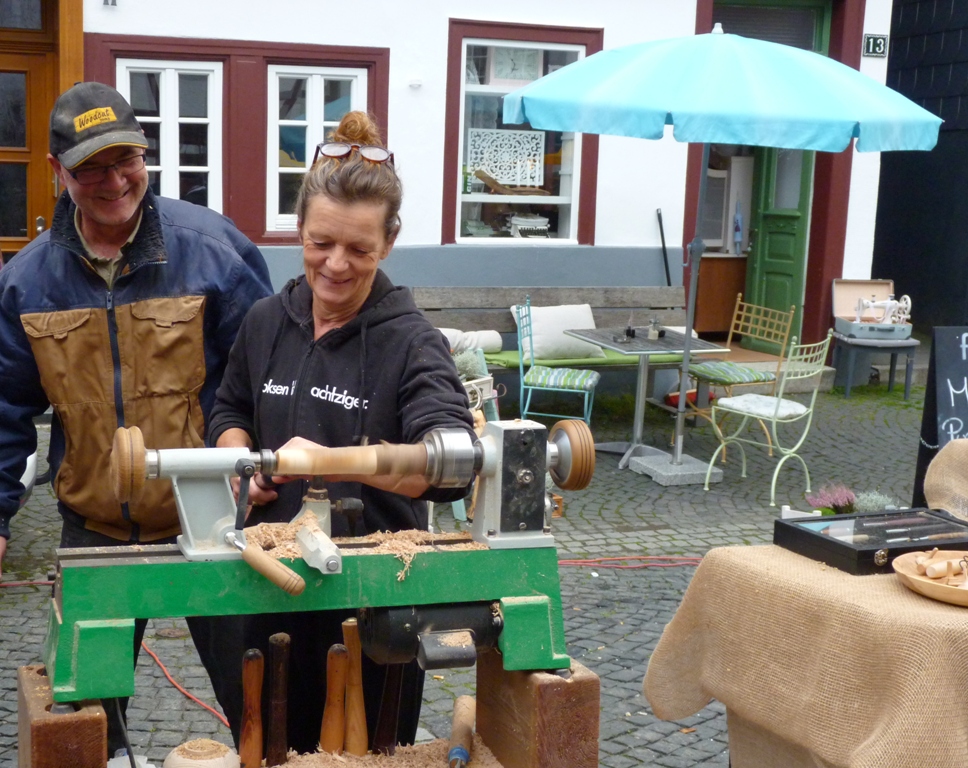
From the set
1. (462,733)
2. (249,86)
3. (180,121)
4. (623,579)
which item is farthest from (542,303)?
(462,733)

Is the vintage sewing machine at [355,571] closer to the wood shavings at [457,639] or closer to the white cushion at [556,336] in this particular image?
the wood shavings at [457,639]

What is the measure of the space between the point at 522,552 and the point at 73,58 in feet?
23.1

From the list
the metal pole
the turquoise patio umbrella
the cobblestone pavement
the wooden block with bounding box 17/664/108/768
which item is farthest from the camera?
the metal pole

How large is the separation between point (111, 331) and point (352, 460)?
3.81 feet

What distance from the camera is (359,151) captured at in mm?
2109

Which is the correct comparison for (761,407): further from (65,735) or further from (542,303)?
(65,735)

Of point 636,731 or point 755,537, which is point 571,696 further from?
point 755,537

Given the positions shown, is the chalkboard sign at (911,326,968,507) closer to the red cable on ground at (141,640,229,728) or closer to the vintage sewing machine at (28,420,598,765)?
the red cable on ground at (141,640,229,728)

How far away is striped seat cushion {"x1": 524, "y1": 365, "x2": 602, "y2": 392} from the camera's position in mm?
7648

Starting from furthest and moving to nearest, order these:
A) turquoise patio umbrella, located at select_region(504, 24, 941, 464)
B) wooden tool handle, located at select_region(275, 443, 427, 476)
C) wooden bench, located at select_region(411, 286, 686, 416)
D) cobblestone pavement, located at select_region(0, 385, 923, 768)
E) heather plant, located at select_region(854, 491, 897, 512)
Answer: wooden bench, located at select_region(411, 286, 686, 416), turquoise patio umbrella, located at select_region(504, 24, 941, 464), heather plant, located at select_region(854, 491, 897, 512), cobblestone pavement, located at select_region(0, 385, 923, 768), wooden tool handle, located at select_region(275, 443, 427, 476)

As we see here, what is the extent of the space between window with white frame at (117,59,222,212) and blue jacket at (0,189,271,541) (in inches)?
226

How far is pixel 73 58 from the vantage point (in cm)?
776

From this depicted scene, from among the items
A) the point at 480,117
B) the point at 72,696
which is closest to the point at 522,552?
the point at 72,696

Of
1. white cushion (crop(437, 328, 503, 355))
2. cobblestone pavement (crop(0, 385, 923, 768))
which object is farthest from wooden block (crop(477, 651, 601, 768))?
white cushion (crop(437, 328, 503, 355))
